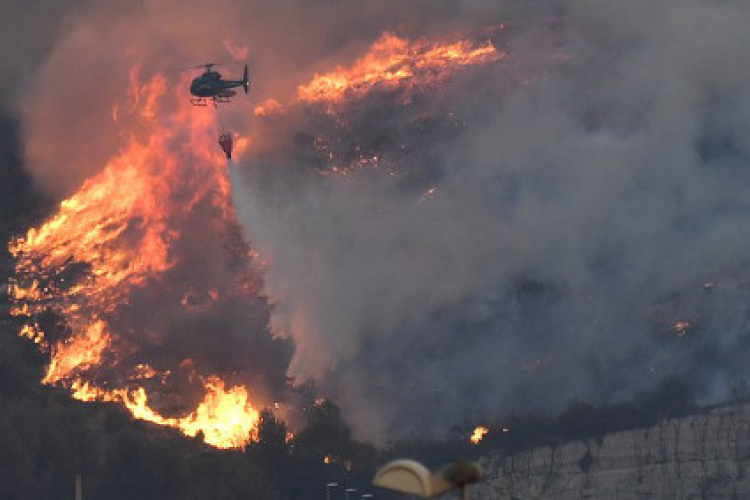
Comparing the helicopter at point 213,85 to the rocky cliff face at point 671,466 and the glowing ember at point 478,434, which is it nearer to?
the glowing ember at point 478,434

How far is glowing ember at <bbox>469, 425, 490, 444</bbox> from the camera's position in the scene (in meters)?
191

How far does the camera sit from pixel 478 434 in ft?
629

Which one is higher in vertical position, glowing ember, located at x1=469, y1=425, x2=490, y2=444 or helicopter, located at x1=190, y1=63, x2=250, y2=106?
helicopter, located at x1=190, y1=63, x2=250, y2=106

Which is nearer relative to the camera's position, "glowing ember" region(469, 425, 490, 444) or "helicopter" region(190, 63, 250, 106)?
"helicopter" region(190, 63, 250, 106)

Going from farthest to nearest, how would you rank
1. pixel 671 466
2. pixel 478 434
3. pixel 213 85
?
pixel 671 466 < pixel 478 434 < pixel 213 85

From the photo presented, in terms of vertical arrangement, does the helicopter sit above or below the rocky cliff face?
above

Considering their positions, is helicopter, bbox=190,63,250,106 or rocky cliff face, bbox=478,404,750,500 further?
rocky cliff face, bbox=478,404,750,500

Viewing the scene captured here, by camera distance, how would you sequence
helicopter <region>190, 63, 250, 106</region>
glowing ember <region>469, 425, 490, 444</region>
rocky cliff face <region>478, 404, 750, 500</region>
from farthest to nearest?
rocky cliff face <region>478, 404, 750, 500</region> → glowing ember <region>469, 425, 490, 444</region> → helicopter <region>190, 63, 250, 106</region>

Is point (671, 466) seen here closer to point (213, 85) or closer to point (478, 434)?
point (478, 434)

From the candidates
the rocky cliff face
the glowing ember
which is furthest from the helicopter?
the rocky cliff face

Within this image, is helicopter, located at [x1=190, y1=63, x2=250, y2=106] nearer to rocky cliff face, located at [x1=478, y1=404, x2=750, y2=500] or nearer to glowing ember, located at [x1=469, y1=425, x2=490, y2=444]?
glowing ember, located at [x1=469, y1=425, x2=490, y2=444]

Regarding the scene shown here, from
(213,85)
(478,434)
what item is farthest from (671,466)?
(213,85)

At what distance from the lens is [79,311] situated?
177625 millimetres

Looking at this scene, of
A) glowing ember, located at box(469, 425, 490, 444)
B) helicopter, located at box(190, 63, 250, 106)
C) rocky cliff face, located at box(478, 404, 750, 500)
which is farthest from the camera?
rocky cliff face, located at box(478, 404, 750, 500)
